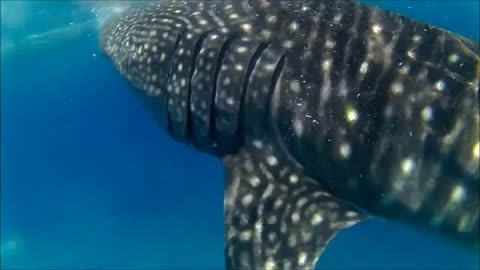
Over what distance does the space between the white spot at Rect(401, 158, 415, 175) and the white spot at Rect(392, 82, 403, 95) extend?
0.43 m

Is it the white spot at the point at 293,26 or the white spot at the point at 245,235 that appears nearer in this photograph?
the white spot at the point at 245,235

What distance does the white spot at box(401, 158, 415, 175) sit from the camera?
3.21 metres

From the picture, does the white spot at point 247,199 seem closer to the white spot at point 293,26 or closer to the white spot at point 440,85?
the white spot at point 293,26

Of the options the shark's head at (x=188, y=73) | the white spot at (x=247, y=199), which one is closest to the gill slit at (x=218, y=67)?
the shark's head at (x=188, y=73)

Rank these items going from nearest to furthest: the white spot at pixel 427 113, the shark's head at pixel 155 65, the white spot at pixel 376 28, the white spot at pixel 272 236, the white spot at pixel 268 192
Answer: the white spot at pixel 427 113 → the white spot at pixel 272 236 → the white spot at pixel 268 192 → the white spot at pixel 376 28 → the shark's head at pixel 155 65

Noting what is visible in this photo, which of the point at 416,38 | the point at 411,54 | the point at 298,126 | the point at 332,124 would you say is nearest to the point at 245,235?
the point at 298,126

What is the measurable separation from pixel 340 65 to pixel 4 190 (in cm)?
2333

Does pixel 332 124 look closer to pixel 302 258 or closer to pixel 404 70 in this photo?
pixel 404 70

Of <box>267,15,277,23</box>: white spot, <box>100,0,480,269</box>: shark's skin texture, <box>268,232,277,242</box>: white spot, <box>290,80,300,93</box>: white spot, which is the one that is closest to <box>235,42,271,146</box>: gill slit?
<box>100,0,480,269</box>: shark's skin texture

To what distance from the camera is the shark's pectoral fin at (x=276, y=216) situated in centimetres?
321

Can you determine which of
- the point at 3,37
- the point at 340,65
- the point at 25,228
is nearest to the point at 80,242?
the point at 25,228

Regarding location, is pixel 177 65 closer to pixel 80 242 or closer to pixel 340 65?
pixel 340 65

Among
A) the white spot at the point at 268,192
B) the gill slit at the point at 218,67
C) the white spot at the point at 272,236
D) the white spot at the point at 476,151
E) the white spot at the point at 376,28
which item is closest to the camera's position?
the white spot at the point at 476,151

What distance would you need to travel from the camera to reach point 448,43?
10.8 ft
